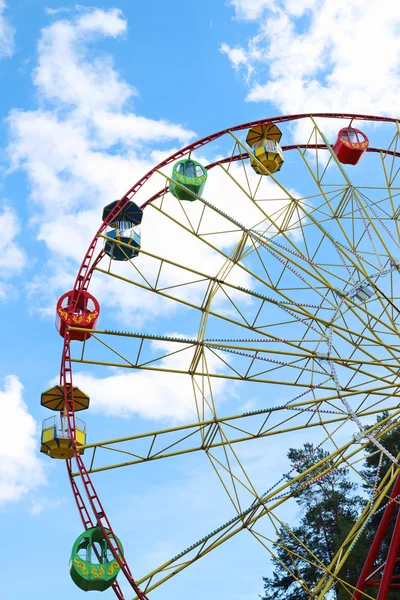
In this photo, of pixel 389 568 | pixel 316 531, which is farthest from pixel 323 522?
pixel 389 568

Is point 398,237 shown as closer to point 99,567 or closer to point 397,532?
point 397,532

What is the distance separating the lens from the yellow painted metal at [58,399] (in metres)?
16.3

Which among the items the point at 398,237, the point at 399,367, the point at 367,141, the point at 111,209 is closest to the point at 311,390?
the point at 399,367

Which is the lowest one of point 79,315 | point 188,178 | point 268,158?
point 79,315

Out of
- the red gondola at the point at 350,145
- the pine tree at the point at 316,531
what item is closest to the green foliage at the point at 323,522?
the pine tree at the point at 316,531

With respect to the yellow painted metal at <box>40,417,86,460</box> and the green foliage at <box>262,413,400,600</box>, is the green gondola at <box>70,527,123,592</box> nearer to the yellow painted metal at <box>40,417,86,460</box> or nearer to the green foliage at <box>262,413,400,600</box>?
the yellow painted metal at <box>40,417,86,460</box>

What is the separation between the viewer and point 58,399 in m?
16.3

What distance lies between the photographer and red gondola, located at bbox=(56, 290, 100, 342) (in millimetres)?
16875

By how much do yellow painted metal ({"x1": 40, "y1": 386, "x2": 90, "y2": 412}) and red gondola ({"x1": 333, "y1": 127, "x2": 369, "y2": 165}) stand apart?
9693 mm

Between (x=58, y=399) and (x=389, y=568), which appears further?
(x=58, y=399)

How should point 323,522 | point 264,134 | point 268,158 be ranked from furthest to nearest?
point 323,522, point 264,134, point 268,158

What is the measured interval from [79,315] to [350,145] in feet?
29.2

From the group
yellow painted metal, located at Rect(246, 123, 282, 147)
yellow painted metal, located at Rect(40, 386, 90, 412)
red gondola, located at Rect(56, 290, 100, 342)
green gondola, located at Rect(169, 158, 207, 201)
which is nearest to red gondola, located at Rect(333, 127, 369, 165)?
yellow painted metal, located at Rect(246, 123, 282, 147)

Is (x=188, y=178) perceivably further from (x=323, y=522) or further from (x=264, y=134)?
(x=323, y=522)
